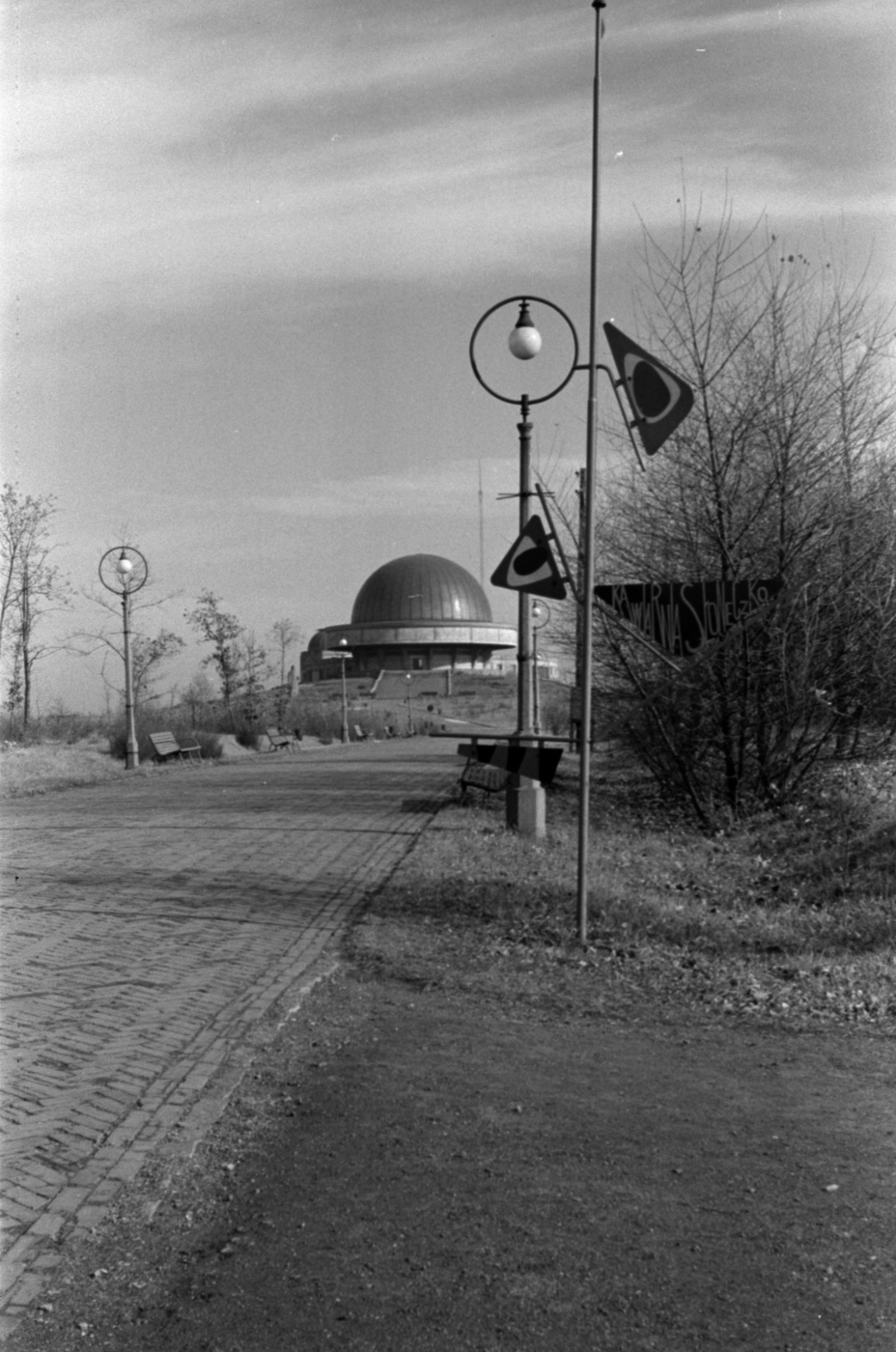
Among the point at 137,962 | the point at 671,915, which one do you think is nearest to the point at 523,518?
the point at 671,915

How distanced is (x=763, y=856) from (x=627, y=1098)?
806 cm

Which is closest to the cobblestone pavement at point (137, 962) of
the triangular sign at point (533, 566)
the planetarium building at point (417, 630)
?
the triangular sign at point (533, 566)

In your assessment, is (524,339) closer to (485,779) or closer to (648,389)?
(648,389)

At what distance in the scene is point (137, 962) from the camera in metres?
7.30

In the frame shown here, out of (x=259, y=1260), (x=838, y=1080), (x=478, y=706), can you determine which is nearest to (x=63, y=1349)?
(x=259, y=1260)

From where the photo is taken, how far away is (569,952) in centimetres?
767

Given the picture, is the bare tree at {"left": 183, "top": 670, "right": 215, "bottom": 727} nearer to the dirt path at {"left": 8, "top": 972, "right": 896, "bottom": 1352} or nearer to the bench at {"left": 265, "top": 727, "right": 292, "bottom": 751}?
the bench at {"left": 265, "top": 727, "right": 292, "bottom": 751}

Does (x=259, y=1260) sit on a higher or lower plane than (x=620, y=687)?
lower

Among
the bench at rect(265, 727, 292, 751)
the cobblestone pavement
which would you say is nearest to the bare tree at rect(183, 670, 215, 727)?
the bench at rect(265, 727, 292, 751)

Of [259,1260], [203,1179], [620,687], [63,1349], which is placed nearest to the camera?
[63,1349]

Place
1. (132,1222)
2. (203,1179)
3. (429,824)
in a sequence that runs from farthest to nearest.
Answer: (429,824) → (203,1179) → (132,1222)

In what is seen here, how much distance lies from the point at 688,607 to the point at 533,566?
228 centimetres

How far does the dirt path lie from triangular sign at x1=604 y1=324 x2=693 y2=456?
3.92 meters

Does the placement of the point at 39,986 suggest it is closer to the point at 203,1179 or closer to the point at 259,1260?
the point at 203,1179
